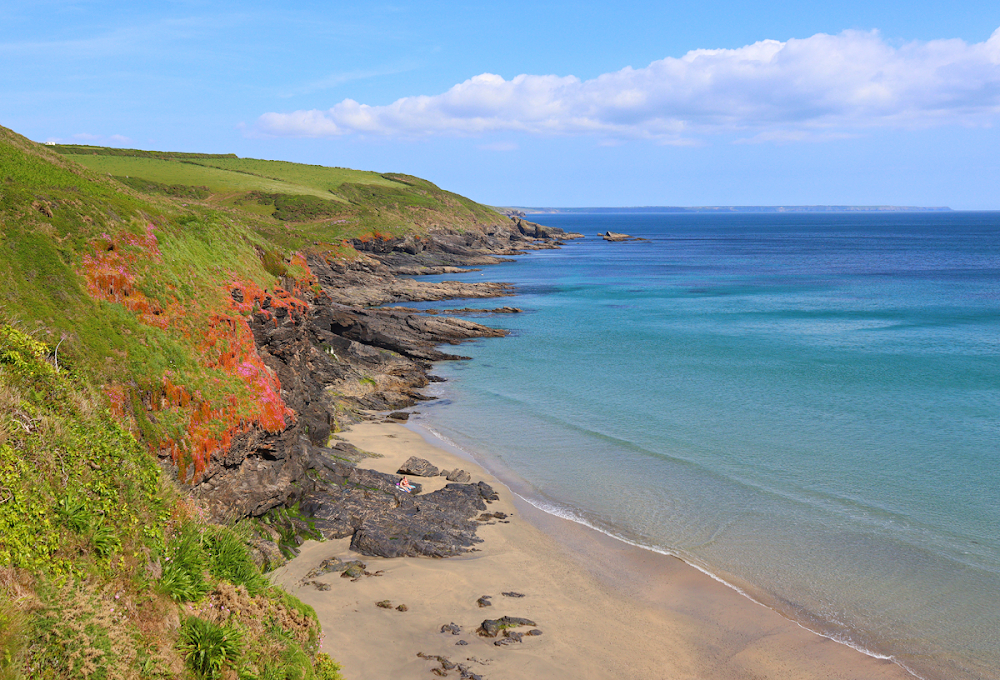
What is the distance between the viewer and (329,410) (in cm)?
2772

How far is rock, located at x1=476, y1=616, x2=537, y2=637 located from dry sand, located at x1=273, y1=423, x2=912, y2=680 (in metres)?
0.25

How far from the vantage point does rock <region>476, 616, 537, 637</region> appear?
14266 mm

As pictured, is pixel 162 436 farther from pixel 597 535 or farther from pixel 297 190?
pixel 297 190

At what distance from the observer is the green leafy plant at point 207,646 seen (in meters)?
8.11

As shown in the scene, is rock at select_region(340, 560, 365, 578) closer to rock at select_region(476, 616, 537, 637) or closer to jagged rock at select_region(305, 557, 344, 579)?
jagged rock at select_region(305, 557, 344, 579)

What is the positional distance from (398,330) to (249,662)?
40.5 m

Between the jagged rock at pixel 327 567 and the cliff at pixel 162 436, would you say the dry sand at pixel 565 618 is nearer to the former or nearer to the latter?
the jagged rock at pixel 327 567

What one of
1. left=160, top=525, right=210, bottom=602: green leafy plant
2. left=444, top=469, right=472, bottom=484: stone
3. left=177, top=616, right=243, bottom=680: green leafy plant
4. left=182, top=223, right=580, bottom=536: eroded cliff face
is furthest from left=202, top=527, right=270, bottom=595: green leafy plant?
left=444, top=469, right=472, bottom=484: stone

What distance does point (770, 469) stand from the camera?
25.0 meters

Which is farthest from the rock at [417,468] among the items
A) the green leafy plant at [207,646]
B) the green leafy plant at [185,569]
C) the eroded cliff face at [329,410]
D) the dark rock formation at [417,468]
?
the green leafy plant at [207,646]

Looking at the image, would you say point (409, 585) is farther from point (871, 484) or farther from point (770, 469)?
point (871, 484)

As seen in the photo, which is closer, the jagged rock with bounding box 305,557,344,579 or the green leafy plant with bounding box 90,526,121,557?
the green leafy plant with bounding box 90,526,121,557

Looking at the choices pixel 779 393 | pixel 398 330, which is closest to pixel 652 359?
pixel 779 393

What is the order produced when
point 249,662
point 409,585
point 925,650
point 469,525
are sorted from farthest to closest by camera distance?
point 469,525 → point 409,585 → point 925,650 → point 249,662
